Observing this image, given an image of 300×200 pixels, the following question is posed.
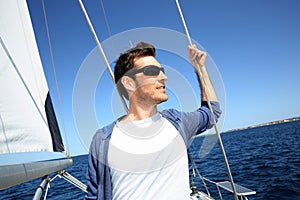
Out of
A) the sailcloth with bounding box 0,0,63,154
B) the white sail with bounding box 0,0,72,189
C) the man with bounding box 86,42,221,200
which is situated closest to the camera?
the man with bounding box 86,42,221,200

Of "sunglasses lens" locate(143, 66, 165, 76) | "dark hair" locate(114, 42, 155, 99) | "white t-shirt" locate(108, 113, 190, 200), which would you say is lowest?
"white t-shirt" locate(108, 113, 190, 200)

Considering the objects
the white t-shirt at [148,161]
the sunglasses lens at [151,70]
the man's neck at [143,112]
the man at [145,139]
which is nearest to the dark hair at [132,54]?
the man at [145,139]

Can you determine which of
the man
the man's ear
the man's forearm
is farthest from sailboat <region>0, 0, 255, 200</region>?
the man's forearm

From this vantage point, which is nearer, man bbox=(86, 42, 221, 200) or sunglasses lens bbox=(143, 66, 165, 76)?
man bbox=(86, 42, 221, 200)

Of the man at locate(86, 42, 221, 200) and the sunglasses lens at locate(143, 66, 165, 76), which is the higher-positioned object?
the sunglasses lens at locate(143, 66, 165, 76)

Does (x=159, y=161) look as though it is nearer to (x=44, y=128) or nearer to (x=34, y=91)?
(x=44, y=128)

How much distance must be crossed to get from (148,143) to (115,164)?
236 millimetres

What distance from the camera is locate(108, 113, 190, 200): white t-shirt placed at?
1107 millimetres

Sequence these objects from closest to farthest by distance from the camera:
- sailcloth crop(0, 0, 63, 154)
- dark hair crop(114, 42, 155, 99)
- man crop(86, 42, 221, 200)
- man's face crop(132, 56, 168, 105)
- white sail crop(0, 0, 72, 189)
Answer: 1. man crop(86, 42, 221, 200)
2. man's face crop(132, 56, 168, 105)
3. dark hair crop(114, 42, 155, 99)
4. white sail crop(0, 0, 72, 189)
5. sailcloth crop(0, 0, 63, 154)

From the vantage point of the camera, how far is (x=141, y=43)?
4.65 feet

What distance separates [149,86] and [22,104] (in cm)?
153

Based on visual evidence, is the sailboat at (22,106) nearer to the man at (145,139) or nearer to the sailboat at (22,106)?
the sailboat at (22,106)

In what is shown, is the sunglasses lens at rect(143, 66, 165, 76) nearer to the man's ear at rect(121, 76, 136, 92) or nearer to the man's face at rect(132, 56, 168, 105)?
the man's face at rect(132, 56, 168, 105)

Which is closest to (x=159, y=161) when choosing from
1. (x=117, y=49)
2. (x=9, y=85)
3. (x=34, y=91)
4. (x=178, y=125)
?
(x=178, y=125)
